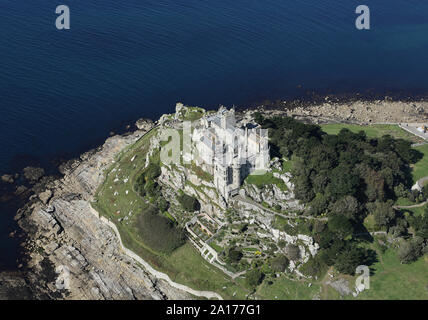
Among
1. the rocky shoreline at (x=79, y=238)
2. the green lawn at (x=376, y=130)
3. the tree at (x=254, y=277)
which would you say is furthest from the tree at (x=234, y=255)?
the green lawn at (x=376, y=130)

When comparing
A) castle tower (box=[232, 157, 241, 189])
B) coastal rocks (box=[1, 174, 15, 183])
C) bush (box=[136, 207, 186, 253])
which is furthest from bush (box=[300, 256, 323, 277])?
coastal rocks (box=[1, 174, 15, 183])

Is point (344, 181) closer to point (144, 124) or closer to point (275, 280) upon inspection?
point (275, 280)

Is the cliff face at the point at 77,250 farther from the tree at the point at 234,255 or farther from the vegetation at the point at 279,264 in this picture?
the vegetation at the point at 279,264

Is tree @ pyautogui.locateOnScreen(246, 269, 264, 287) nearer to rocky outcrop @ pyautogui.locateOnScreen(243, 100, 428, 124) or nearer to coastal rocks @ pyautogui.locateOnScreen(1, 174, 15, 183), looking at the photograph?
rocky outcrop @ pyautogui.locateOnScreen(243, 100, 428, 124)

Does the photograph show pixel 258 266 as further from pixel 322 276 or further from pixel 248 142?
pixel 248 142

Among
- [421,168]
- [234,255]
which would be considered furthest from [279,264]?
[421,168]
